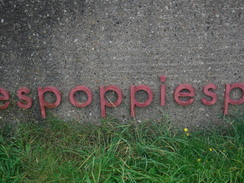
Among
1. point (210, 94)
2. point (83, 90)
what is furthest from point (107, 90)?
point (210, 94)

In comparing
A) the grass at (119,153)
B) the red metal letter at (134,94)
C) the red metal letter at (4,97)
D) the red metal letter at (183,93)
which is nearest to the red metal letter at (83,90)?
the grass at (119,153)

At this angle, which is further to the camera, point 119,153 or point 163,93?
point 163,93

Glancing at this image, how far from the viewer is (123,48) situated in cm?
256

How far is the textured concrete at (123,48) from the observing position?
8.14ft

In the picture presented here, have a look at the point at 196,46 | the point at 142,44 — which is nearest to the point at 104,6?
the point at 142,44

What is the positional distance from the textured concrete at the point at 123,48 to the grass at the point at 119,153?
12cm

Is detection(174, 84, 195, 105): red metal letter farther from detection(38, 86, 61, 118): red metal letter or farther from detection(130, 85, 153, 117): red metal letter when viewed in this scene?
detection(38, 86, 61, 118): red metal letter

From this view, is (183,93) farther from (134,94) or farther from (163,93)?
(134,94)

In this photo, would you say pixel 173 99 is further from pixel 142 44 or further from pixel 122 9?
pixel 122 9

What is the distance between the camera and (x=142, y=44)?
2.54 meters

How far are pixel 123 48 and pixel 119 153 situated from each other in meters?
0.79

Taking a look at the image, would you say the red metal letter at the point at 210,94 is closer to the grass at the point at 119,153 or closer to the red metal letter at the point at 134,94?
the grass at the point at 119,153

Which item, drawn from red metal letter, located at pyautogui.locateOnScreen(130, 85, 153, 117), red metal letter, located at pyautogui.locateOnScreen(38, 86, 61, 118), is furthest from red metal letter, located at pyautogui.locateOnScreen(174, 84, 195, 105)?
red metal letter, located at pyautogui.locateOnScreen(38, 86, 61, 118)

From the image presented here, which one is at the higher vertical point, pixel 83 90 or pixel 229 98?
pixel 83 90
